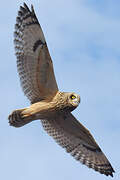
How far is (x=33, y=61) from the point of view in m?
15.9

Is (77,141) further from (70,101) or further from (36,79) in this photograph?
(36,79)

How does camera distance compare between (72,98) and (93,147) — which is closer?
(72,98)

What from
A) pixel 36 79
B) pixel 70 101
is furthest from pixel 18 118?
pixel 70 101

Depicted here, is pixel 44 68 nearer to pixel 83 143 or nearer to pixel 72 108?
pixel 72 108

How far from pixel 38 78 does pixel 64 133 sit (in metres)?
1.91

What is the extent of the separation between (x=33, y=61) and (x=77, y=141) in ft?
8.96

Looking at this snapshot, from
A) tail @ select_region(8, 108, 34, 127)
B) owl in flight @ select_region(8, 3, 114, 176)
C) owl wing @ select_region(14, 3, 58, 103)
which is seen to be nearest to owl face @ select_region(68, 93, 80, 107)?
owl in flight @ select_region(8, 3, 114, 176)

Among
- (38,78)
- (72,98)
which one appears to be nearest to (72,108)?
(72,98)

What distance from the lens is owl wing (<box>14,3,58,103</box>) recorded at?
1580 centimetres

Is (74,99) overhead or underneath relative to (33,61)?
underneath

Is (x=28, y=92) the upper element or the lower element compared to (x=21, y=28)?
lower

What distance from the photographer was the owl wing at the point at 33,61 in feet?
51.9

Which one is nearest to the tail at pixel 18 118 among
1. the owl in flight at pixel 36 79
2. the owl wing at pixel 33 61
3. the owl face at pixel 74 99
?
the owl in flight at pixel 36 79

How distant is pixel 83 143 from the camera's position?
56.3ft
